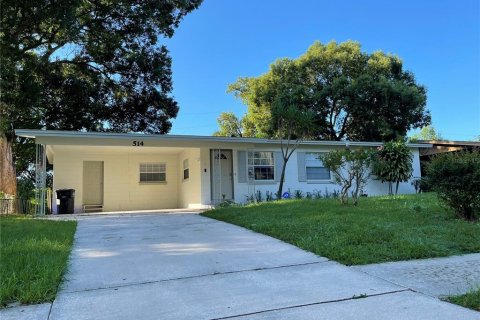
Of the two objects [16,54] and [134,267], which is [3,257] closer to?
[134,267]

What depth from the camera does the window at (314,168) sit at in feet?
61.1

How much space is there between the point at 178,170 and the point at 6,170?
684 centimetres

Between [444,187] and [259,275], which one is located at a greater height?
[444,187]

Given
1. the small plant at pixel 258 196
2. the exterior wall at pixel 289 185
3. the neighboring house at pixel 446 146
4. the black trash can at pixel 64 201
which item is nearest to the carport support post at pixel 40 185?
the black trash can at pixel 64 201

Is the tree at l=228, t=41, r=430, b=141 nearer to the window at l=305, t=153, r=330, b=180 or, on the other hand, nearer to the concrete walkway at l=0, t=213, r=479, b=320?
the window at l=305, t=153, r=330, b=180

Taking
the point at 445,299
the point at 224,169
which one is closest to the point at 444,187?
the point at 445,299

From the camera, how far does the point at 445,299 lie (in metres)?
4.36

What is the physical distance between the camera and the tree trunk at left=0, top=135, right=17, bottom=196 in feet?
56.0

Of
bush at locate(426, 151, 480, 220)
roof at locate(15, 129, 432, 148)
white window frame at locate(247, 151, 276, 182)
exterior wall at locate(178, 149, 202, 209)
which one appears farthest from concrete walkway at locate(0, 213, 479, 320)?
white window frame at locate(247, 151, 276, 182)

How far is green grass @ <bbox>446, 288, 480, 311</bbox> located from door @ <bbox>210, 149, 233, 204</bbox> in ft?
42.2

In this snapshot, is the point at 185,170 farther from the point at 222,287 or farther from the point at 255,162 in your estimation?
the point at 222,287

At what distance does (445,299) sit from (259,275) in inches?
81.6

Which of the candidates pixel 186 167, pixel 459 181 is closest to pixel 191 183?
pixel 186 167

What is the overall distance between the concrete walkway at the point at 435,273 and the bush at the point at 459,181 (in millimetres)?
2569
